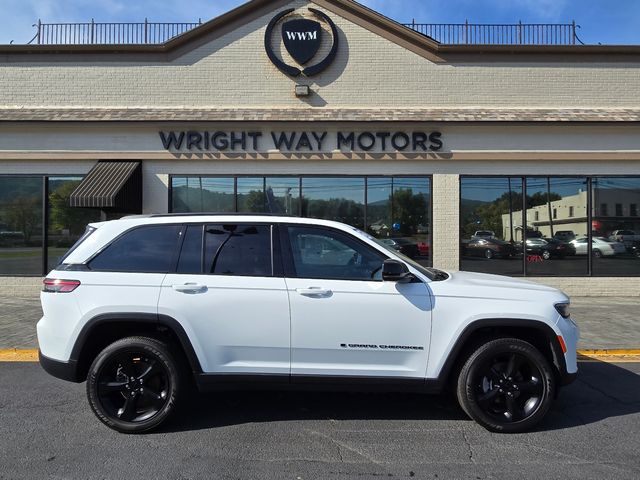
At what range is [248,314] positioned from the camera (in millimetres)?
4168

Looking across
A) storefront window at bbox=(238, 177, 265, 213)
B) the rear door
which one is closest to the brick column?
storefront window at bbox=(238, 177, 265, 213)

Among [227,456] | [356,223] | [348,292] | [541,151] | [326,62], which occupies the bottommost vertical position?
[227,456]

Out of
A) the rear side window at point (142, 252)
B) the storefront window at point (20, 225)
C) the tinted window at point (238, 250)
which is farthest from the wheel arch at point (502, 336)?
the storefront window at point (20, 225)

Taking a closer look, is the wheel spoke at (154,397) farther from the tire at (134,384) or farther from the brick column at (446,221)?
the brick column at (446,221)

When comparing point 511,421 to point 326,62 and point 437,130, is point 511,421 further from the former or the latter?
point 326,62

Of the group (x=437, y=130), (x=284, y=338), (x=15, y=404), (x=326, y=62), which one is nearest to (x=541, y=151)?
(x=437, y=130)

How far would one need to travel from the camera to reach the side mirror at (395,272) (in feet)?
13.4

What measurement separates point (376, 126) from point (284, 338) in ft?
26.2

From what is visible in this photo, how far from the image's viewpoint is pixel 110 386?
421cm

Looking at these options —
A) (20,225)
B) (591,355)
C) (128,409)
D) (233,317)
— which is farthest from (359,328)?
(20,225)

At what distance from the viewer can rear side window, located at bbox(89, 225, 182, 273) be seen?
4328mm

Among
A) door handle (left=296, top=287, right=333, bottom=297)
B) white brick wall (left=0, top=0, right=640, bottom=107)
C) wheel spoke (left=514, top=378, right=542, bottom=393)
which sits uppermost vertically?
white brick wall (left=0, top=0, right=640, bottom=107)

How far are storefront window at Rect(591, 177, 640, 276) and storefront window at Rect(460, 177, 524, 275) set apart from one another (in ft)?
5.74

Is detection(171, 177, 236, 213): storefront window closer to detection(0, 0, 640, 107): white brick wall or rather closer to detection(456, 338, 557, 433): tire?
detection(0, 0, 640, 107): white brick wall
